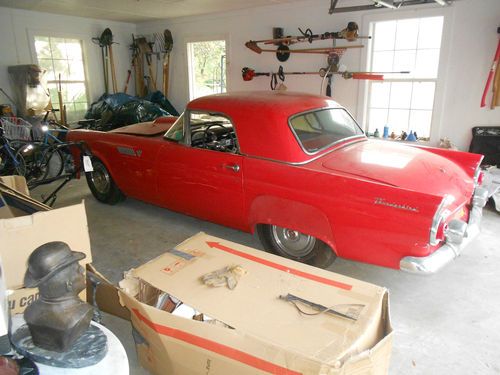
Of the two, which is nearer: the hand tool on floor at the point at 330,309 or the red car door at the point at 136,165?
the hand tool on floor at the point at 330,309

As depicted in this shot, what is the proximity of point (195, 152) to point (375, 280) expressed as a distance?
205 cm

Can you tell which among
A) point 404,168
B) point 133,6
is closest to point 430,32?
point 404,168

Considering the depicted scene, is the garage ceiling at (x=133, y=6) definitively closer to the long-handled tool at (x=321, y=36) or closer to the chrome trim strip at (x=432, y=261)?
the long-handled tool at (x=321, y=36)

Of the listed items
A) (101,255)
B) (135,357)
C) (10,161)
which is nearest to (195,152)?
(101,255)

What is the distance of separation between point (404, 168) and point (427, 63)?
4.01 metres

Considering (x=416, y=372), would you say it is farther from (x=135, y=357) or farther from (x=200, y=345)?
(x=135, y=357)

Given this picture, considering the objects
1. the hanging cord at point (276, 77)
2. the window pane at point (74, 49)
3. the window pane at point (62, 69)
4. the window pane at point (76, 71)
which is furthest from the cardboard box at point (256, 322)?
the window pane at point (74, 49)

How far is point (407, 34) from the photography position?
6.11 meters

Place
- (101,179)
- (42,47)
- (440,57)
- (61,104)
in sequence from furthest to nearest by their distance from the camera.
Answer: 1. (61,104)
2. (42,47)
3. (440,57)
4. (101,179)

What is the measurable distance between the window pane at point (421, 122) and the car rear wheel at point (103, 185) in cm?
483

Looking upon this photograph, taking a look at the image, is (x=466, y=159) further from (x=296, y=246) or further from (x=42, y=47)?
(x=42, y=47)

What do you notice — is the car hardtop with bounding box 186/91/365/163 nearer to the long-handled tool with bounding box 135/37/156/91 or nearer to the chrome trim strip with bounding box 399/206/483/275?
the chrome trim strip with bounding box 399/206/483/275

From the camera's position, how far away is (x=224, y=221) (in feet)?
12.1

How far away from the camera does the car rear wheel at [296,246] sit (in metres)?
3.18
